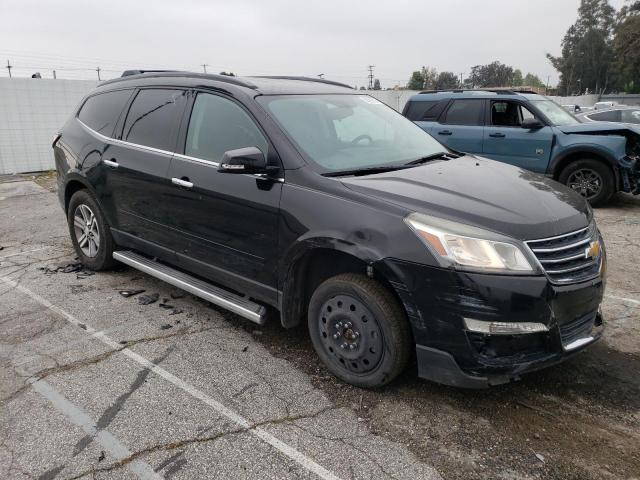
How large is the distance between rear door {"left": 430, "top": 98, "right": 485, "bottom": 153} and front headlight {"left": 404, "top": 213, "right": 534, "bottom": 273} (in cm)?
684

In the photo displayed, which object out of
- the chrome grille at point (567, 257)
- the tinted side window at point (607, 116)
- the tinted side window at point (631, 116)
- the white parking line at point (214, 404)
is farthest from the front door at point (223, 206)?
the tinted side window at point (631, 116)

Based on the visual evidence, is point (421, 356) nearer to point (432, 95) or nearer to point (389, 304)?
point (389, 304)

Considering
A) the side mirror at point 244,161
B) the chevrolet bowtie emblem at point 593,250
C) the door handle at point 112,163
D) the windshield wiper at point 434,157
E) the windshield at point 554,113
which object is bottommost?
the chevrolet bowtie emblem at point 593,250

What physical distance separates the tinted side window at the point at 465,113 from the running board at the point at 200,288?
6.76 meters

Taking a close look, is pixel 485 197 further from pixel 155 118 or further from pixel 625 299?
pixel 155 118

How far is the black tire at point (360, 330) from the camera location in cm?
292

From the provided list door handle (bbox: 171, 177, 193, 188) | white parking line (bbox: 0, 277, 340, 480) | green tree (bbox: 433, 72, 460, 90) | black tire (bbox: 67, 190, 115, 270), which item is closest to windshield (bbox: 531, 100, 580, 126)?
door handle (bbox: 171, 177, 193, 188)

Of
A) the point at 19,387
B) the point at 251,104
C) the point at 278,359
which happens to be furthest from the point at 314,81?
the point at 19,387

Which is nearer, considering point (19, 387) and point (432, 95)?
point (19, 387)

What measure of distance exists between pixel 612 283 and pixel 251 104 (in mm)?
3837

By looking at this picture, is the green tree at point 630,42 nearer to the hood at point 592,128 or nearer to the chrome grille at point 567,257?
the hood at point 592,128

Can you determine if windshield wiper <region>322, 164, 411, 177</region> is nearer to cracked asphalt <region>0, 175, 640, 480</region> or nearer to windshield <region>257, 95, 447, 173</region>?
windshield <region>257, 95, 447, 173</region>

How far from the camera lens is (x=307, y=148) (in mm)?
3471

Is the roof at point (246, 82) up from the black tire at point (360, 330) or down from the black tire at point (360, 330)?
up
